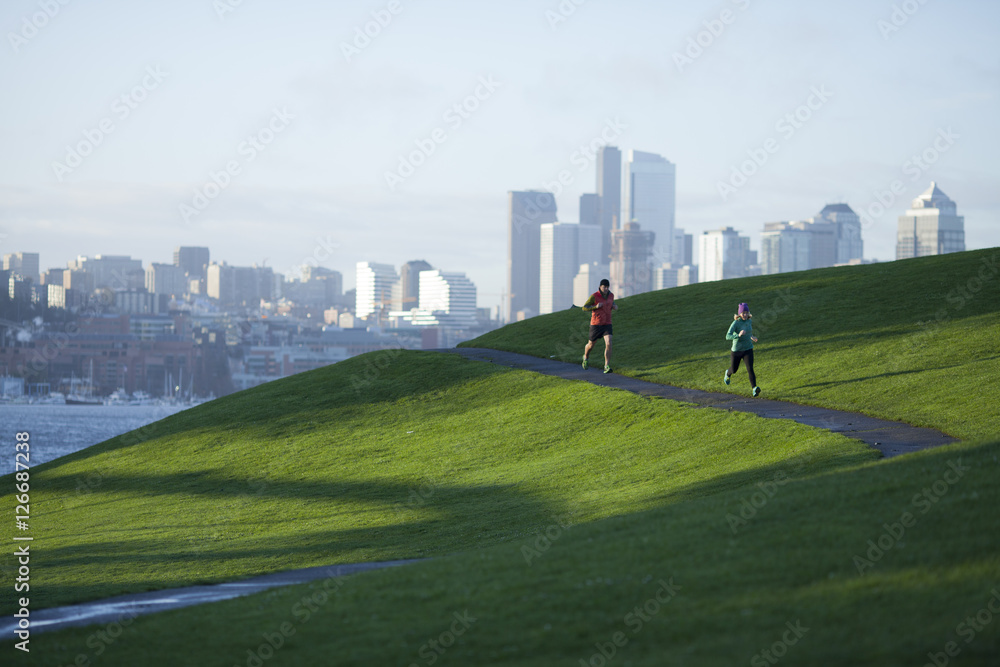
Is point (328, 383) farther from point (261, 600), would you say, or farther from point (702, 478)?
point (261, 600)

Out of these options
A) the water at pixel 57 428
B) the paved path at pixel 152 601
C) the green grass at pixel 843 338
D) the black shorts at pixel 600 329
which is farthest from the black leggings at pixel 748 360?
the water at pixel 57 428

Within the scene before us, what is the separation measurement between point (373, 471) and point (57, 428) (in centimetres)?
14695

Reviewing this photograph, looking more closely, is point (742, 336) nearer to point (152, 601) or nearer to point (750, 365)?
point (750, 365)

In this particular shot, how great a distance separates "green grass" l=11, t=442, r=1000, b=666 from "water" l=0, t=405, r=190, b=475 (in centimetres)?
8140

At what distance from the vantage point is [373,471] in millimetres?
23375

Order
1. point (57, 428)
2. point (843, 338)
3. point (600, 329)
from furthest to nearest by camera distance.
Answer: point (57, 428) → point (843, 338) → point (600, 329)

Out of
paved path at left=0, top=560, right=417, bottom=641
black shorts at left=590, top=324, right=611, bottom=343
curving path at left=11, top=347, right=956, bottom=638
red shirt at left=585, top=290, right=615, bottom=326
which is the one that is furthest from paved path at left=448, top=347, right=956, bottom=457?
paved path at left=0, top=560, right=417, bottom=641

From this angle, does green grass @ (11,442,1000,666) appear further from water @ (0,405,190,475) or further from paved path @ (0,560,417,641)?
water @ (0,405,190,475)

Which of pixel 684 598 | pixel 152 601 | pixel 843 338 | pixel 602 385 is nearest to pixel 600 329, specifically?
pixel 602 385

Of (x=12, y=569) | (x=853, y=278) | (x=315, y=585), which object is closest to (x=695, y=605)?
(x=315, y=585)

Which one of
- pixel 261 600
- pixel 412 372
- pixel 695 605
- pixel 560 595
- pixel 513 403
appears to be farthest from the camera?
pixel 412 372

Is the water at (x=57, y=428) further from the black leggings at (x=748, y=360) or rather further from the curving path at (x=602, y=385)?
the black leggings at (x=748, y=360)

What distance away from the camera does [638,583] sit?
930 cm

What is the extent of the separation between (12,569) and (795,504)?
49.8ft
